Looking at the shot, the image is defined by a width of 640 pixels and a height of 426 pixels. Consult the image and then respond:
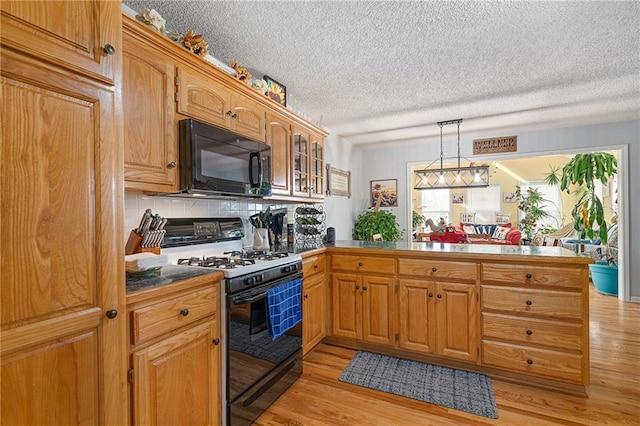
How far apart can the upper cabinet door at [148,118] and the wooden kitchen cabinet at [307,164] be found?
4.15 feet

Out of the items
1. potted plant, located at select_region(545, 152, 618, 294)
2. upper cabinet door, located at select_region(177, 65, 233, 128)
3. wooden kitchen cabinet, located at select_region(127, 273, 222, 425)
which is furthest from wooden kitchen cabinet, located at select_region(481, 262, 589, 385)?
potted plant, located at select_region(545, 152, 618, 294)

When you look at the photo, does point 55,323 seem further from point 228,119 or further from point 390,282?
point 390,282

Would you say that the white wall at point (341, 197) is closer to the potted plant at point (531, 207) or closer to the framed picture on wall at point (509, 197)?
the potted plant at point (531, 207)

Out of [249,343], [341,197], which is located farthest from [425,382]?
[341,197]

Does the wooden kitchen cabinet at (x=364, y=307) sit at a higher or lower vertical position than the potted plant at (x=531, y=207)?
lower

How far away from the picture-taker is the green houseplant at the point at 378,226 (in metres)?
4.77

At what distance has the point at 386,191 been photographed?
529cm

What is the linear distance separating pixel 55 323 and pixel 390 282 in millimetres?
2212

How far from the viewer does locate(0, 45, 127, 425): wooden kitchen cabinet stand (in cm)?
82

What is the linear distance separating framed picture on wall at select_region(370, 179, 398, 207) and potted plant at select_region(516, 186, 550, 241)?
18.7ft

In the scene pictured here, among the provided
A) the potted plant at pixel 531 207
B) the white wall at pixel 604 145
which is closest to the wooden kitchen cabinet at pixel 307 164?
the white wall at pixel 604 145

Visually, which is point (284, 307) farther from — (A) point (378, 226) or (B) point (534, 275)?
(A) point (378, 226)

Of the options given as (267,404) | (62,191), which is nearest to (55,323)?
(62,191)

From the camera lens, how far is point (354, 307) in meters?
2.76
